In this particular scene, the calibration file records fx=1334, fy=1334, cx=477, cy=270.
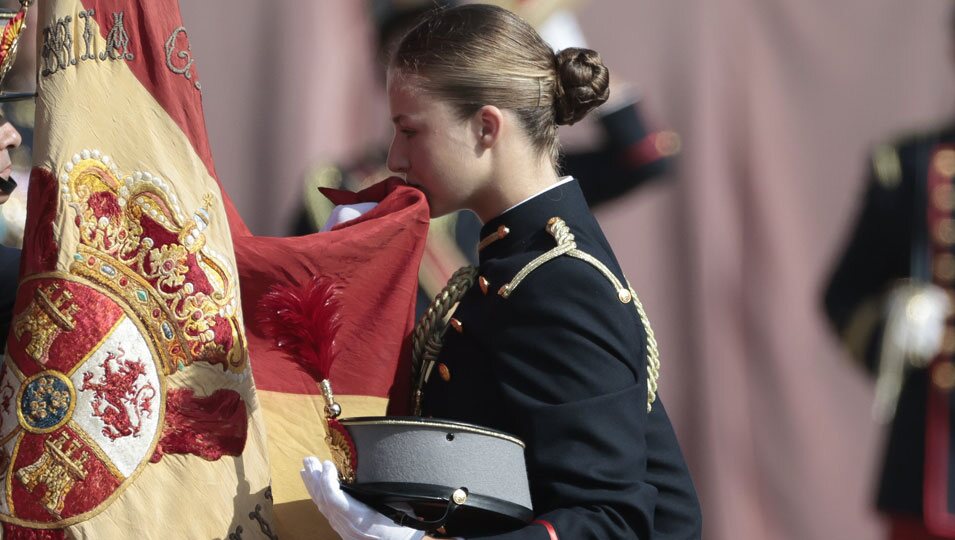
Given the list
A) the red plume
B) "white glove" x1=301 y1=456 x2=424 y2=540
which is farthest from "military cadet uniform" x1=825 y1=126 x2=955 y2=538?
"white glove" x1=301 y1=456 x2=424 y2=540

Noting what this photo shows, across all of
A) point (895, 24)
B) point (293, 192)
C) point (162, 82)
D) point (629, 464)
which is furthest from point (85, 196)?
point (895, 24)

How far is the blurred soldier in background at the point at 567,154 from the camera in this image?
12.1 feet

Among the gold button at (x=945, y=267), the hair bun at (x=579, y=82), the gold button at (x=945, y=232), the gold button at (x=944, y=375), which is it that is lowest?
the gold button at (x=944, y=375)

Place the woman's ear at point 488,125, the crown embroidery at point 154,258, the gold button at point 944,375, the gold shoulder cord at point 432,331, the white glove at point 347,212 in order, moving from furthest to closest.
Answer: the gold button at point 944,375 < the white glove at point 347,212 < the gold shoulder cord at point 432,331 < the woman's ear at point 488,125 < the crown embroidery at point 154,258

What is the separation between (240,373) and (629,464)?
0.57 metres

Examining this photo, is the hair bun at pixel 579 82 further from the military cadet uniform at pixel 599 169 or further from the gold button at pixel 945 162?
the gold button at pixel 945 162

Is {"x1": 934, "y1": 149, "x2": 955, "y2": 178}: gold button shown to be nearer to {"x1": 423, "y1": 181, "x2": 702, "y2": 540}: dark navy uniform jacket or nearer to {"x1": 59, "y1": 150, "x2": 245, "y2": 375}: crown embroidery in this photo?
{"x1": 423, "y1": 181, "x2": 702, "y2": 540}: dark navy uniform jacket

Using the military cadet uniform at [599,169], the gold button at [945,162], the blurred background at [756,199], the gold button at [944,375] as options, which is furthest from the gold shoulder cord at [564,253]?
the gold button at [945,162]

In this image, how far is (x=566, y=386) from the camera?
1732 mm

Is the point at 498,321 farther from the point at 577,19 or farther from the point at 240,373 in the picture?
the point at 577,19

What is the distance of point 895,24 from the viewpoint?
397 centimetres

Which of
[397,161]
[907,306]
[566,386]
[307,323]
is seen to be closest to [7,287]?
[307,323]

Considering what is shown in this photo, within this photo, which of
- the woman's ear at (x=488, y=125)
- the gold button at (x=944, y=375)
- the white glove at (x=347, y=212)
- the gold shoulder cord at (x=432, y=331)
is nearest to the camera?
the woman's ear at (x=488, y=125)

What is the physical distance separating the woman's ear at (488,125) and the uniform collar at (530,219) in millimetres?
103
